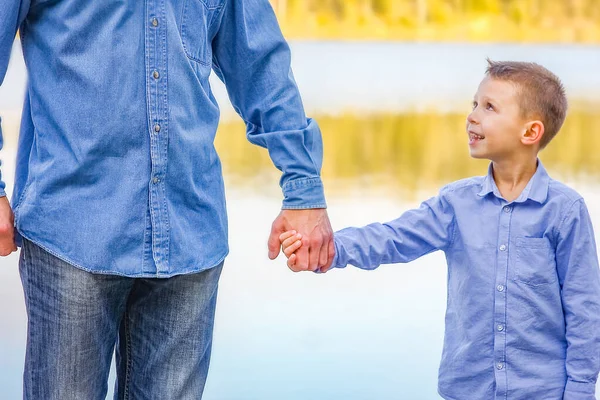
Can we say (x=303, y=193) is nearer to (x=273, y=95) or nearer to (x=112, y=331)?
(x=273, y=95)

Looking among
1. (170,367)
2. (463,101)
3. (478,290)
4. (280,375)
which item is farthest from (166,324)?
(463,101)

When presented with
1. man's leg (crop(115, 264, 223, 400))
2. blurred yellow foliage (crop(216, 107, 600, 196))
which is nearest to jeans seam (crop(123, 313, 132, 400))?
man's leg (crop(115, 264, 223, 400))

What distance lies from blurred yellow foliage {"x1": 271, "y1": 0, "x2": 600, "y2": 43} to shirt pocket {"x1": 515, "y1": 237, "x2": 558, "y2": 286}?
11262 mm

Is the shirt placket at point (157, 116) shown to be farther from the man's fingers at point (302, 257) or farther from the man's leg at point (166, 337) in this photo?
the man's fingers at point (302, 257)

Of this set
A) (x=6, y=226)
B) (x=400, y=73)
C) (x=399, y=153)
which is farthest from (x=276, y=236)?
(x=400, y=73)

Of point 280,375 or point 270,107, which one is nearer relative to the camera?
point 270,107

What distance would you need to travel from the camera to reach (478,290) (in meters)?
1.58

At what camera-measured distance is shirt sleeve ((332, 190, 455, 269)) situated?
63.1 inches

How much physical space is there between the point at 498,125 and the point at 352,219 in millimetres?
1852

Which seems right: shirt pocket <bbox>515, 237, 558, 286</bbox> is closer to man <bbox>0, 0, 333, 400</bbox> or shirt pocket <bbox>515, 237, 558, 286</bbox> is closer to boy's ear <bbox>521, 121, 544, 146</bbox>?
boy's ear <bbox>521, 121, 544, 146</bbox>

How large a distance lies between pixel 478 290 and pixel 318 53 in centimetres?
954

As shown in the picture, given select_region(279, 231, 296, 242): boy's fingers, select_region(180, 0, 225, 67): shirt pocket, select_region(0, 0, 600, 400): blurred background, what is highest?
select_region(180, 0, 225, 67): shirt pocket

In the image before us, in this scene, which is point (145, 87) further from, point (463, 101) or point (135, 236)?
point (463, 101)

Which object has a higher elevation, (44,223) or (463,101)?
(44,223)
